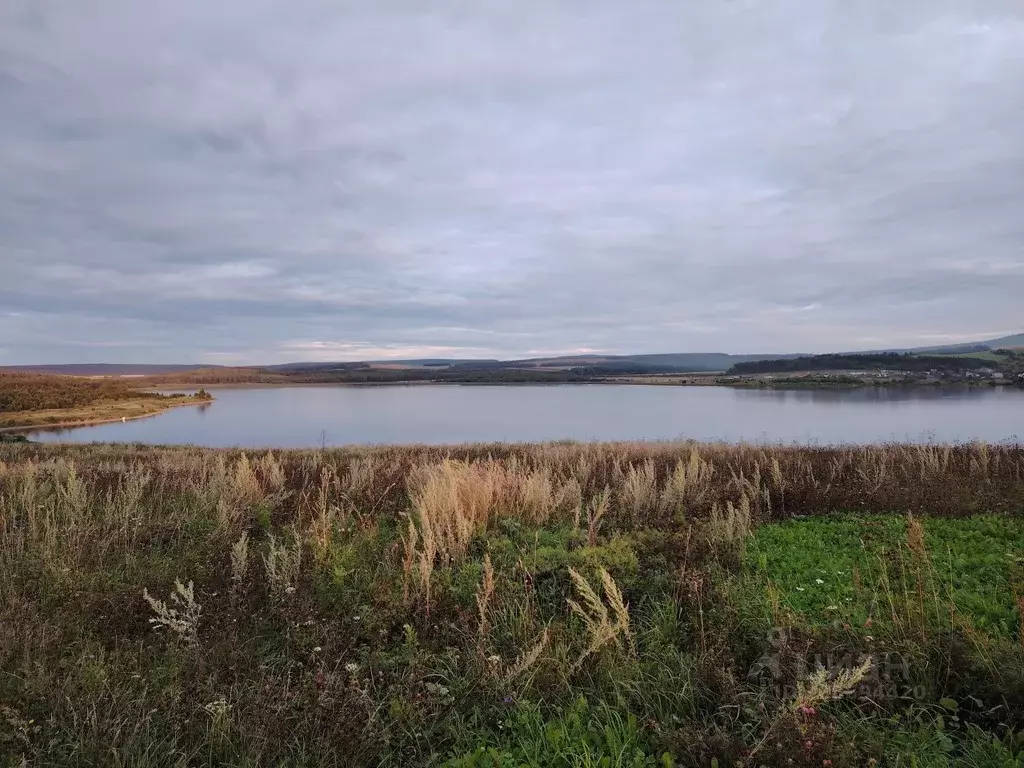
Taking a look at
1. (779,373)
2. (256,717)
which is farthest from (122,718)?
(779,373)

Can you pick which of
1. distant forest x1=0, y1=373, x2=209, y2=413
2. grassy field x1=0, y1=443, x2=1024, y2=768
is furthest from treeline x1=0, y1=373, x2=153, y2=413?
grassy field x1=0, y1=443, x2=1024, y2=768

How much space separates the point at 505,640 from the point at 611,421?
43.2 metres

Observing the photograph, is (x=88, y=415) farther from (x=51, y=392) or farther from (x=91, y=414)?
(x=51, y=392)

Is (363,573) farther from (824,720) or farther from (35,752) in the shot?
(824,720)

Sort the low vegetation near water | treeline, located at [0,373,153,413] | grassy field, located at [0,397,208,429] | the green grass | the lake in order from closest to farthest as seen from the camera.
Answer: the green grass, the lake, grassy field, located at [0,397,208,429], the low vegetation near water, treeline, located at [0,373,153,413]

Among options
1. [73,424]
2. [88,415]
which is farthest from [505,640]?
[88,415]

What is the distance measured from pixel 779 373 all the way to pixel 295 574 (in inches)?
3824

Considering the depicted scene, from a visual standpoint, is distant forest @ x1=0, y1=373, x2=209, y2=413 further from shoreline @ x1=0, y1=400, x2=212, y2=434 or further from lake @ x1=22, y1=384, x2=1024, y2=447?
lake @ x1=22, y1=384, x2=1024, y2=447

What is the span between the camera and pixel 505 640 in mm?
3770

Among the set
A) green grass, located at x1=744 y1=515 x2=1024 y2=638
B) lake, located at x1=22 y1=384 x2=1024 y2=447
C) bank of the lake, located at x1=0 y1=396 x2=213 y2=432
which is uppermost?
green grass, located at x1=744 y1=515 x2=1024 y2=638

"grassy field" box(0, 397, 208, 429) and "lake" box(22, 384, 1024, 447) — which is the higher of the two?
"grassy field" box(0, 397, 208, 429)

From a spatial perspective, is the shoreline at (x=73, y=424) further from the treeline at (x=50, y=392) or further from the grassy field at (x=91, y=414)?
the treeline at (x=50, y=392)

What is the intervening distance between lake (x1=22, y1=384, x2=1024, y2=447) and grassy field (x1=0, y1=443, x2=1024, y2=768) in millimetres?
20387

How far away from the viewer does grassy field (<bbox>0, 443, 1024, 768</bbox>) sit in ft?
8.80
